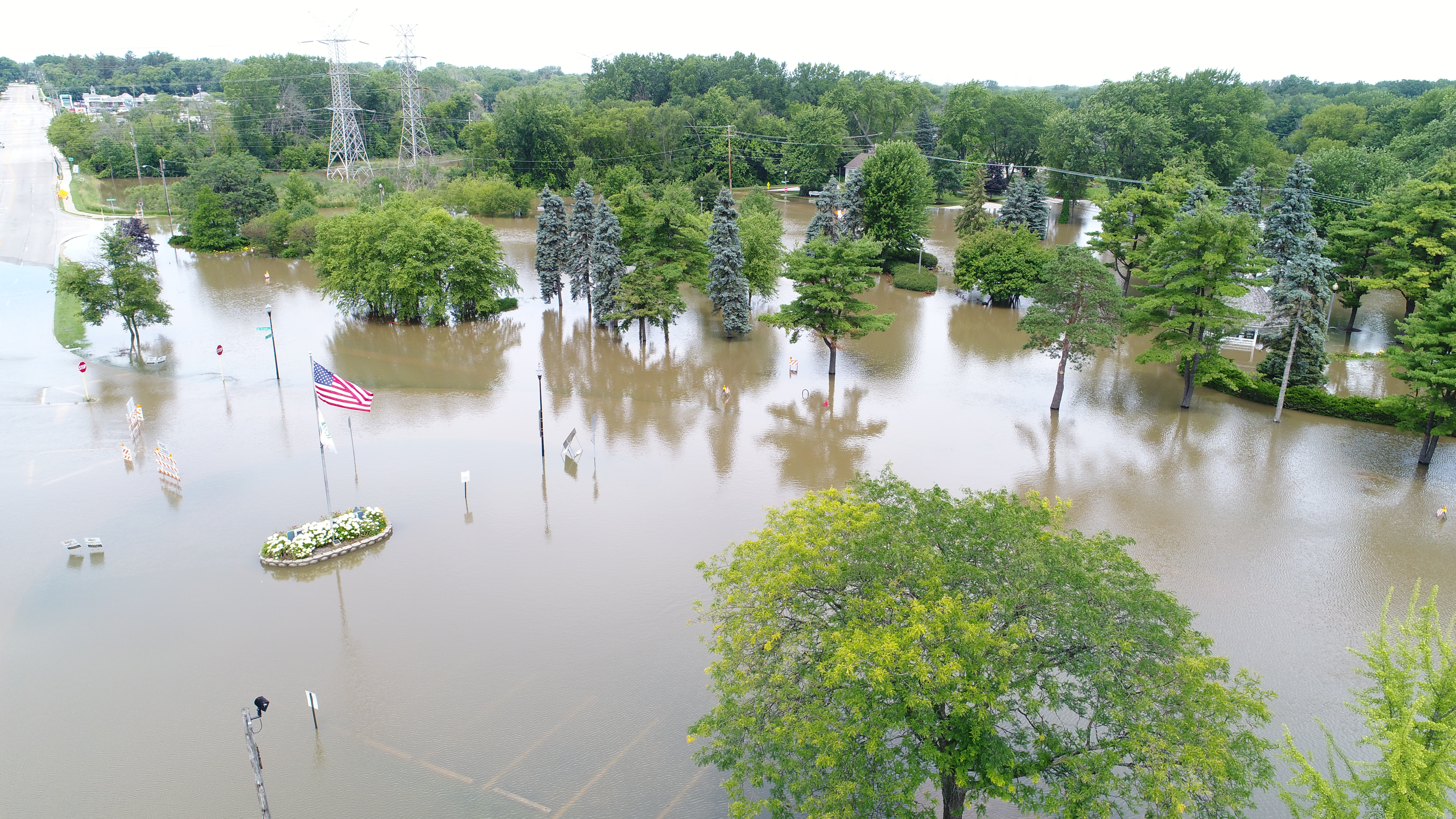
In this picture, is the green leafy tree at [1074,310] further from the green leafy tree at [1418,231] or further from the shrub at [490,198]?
the shrub at [490,198]

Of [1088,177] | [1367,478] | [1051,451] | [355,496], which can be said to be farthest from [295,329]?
[1088,177]

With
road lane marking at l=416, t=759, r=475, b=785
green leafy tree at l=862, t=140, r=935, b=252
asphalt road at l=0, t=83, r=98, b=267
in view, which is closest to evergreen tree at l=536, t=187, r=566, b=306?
green leafy tree at l=862, t=140, r=935, b=252

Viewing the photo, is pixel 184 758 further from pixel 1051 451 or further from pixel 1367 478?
pixel 1367 478

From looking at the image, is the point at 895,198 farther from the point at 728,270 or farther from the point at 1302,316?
the point at 1302,316

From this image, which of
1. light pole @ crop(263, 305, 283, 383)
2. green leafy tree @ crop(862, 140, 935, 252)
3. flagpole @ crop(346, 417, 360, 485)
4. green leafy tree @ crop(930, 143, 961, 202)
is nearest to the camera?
flagpole @ crop(346, 417, 360, 485)

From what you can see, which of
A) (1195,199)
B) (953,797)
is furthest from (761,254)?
(953,797)

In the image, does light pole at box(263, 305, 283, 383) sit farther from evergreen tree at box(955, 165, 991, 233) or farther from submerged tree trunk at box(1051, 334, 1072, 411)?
evergreen tree at box(955, 165, 991, 233)
